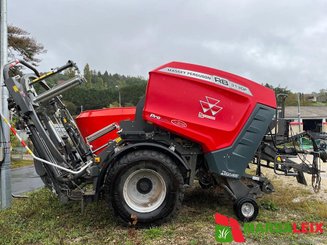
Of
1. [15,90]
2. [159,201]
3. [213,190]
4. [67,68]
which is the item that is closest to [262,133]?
[159,201]

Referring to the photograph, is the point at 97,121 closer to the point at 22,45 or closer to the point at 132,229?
the point at 132,229

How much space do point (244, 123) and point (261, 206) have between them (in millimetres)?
1615

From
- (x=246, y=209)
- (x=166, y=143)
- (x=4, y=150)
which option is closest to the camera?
(x=166, y=143)

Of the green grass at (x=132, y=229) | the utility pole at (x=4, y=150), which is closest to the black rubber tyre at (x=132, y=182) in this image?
the green grass at (x=132, y=229)

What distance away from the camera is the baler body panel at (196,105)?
15.6 feet

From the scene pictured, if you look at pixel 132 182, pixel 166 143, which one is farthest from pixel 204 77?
pixel 132 182

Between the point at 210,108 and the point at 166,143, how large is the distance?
76 centimetres

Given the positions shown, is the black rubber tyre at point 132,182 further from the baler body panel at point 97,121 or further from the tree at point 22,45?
the tree at point 22,45

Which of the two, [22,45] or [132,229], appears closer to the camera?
[132,229]

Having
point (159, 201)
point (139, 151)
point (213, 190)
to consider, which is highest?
point (139, 151)

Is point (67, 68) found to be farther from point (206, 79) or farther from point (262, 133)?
point (262, 133)

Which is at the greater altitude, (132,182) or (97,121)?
(97,121)

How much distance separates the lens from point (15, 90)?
4.86 m

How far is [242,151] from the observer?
486 cm
